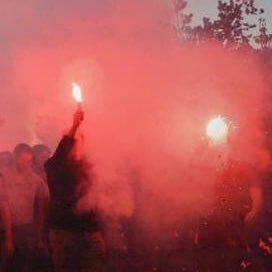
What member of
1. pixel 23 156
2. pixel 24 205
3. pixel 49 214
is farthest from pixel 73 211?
pixel 23 156

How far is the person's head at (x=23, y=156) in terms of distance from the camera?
6324mm

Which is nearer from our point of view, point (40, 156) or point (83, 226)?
point (83, 226)

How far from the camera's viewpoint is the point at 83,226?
5.23 meters

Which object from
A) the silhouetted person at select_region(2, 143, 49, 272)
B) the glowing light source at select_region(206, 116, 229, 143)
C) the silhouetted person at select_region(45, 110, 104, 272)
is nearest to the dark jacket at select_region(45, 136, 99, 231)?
the silhouetted person at select_region(45, 110, 104, 272)

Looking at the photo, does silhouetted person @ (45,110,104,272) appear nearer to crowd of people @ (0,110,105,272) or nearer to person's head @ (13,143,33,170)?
crowd of people @ (0,110,105,272)

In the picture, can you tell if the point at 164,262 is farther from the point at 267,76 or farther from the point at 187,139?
the point at 267,76

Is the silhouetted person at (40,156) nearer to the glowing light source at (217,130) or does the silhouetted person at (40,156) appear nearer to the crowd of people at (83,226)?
the crowd of people at (83,226)

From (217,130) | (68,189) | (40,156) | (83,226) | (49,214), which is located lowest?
(83,226)

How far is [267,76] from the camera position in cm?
1379

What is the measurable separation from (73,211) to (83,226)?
149 millimetres

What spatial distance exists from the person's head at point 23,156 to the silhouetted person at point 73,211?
43.8 inches

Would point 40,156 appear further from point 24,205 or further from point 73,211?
point 73,211

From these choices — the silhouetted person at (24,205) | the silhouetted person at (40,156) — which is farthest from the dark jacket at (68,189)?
the silhouetted person at (40,156)

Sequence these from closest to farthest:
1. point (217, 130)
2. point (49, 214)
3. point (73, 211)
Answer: point (73, 211)
point (49, 214)
point (217, 130)
